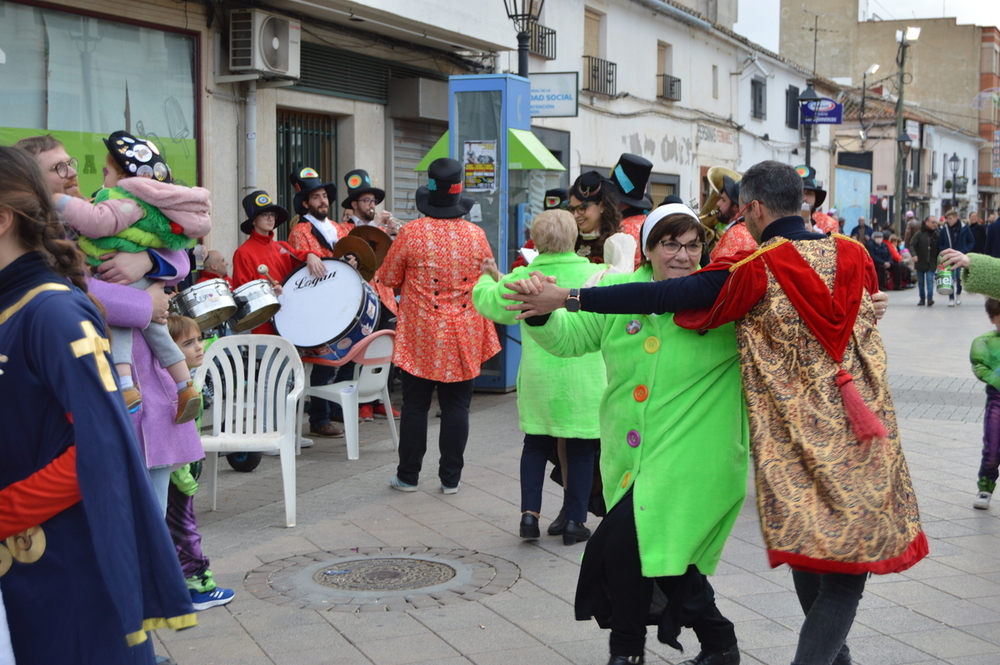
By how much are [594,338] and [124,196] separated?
1.82 m

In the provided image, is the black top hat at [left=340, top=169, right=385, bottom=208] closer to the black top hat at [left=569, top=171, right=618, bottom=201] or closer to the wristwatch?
the black top hat at [left=569, top=171, right=618, bottom=201]

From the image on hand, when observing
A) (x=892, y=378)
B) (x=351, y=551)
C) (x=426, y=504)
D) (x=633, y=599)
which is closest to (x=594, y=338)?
(x=633, y=599)

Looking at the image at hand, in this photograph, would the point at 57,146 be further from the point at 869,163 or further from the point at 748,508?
the point at 869,163

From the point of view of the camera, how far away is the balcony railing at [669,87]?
22969 millimetres

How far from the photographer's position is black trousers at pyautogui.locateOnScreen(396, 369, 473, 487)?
21.7 feet

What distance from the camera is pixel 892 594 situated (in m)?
4.84

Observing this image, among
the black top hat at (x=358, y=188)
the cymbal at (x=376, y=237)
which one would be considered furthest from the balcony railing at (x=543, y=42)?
the cymbal at (x=376, y=237)

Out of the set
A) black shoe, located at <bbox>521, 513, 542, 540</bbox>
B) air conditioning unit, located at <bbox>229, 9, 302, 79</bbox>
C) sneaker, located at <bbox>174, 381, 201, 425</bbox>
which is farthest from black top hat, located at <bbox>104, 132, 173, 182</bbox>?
air conditioning unit, located at <bbox>229, 9, 302, 79</bbox>

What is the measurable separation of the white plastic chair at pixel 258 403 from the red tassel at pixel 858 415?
3432 millimetres

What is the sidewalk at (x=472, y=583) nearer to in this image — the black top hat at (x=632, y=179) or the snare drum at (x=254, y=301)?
the snare drum at (x=254, y=301)

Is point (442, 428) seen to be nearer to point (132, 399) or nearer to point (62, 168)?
point (62, 168)

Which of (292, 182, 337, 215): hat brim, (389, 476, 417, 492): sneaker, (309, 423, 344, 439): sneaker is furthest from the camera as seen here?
(292, 182, 337, 215): hat brim

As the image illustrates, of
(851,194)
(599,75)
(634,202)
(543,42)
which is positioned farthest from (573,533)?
(851,194)

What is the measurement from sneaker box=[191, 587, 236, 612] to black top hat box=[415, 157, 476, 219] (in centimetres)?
293
